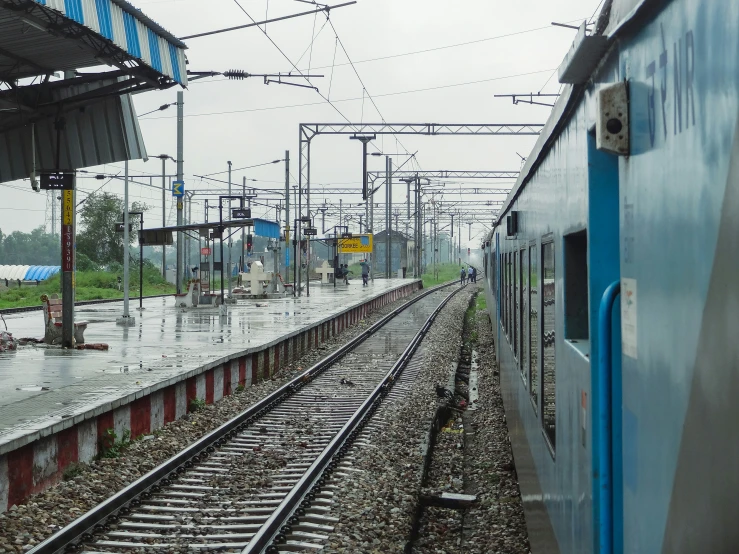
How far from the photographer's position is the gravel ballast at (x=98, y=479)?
6391 mm

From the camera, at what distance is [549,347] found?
4215 mm

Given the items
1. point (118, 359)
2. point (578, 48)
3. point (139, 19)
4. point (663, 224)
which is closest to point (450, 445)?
point (118, 359)

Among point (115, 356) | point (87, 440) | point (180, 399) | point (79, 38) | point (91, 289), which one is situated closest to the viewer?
point (87, 440)

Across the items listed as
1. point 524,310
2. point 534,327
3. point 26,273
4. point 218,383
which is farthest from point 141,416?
point 26,273

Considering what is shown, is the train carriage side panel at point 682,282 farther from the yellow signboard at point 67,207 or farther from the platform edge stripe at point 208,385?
the yellow signboard at point 67,207

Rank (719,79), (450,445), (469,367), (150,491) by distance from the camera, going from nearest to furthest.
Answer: (719,79), (150,491), (450,445), (469,367)

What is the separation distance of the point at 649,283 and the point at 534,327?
3.25 m

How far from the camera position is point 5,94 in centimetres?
1389

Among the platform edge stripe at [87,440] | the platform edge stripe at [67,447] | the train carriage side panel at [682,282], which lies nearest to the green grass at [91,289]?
the platform edge stripe at [87,440]

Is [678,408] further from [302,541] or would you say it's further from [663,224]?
[302,541]

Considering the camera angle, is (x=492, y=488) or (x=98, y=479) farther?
(x=492, y=488)

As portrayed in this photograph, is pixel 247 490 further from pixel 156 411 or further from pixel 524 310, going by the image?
pixel 156 411

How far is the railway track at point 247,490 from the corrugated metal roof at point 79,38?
5.00 metres

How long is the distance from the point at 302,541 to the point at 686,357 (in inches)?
199
